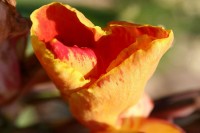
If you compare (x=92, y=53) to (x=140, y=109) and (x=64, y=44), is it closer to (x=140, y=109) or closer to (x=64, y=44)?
(x=64, y=44)

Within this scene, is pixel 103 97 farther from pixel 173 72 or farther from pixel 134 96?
pixel 173 72

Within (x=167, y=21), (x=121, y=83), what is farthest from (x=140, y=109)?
(x=167, y=21)

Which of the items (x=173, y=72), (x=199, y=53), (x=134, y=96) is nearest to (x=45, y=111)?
(x=134, y=96)

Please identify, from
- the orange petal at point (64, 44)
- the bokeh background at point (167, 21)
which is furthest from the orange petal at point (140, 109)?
the bokeh background at point (167, 21)

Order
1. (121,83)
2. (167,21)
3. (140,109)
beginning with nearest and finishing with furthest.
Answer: (121,83)
(140,109)
(167,21)

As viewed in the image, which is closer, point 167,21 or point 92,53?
point 92,53

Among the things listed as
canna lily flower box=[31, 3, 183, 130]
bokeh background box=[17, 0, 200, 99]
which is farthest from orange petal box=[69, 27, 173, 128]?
bokeh background box=[17, 0, 200, 99]
